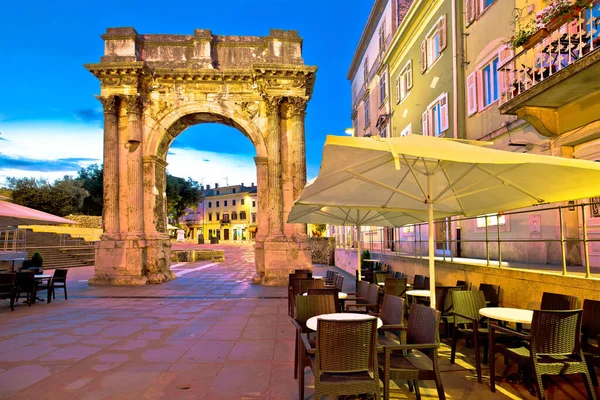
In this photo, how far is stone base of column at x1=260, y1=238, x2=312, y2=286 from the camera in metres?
14.0

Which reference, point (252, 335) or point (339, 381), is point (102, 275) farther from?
point (339, 381)

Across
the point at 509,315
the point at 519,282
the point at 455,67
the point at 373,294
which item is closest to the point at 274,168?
the point at 455,67

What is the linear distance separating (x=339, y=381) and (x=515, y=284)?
Result: 13.6ft

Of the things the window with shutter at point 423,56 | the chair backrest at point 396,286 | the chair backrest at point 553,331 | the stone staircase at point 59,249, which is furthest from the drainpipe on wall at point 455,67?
the stone staircase at point 59,249

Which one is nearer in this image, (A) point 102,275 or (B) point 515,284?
(B) point 515,284

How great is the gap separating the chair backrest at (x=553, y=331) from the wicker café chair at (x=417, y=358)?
92 cm

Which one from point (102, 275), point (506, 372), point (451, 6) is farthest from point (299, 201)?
point (451, 6)

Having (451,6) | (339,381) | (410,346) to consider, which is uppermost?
(451,6)

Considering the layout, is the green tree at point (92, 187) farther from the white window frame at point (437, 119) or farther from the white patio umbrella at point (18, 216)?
the white window frame at point (437, 119)

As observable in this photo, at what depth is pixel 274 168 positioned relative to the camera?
48.2ft

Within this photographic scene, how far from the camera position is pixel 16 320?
847cm

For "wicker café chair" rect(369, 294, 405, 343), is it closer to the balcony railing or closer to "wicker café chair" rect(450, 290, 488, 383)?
"wicker café chair" rect(450, 290, 488, 383)

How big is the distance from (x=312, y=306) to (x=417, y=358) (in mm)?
1387

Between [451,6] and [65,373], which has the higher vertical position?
[451,6]
